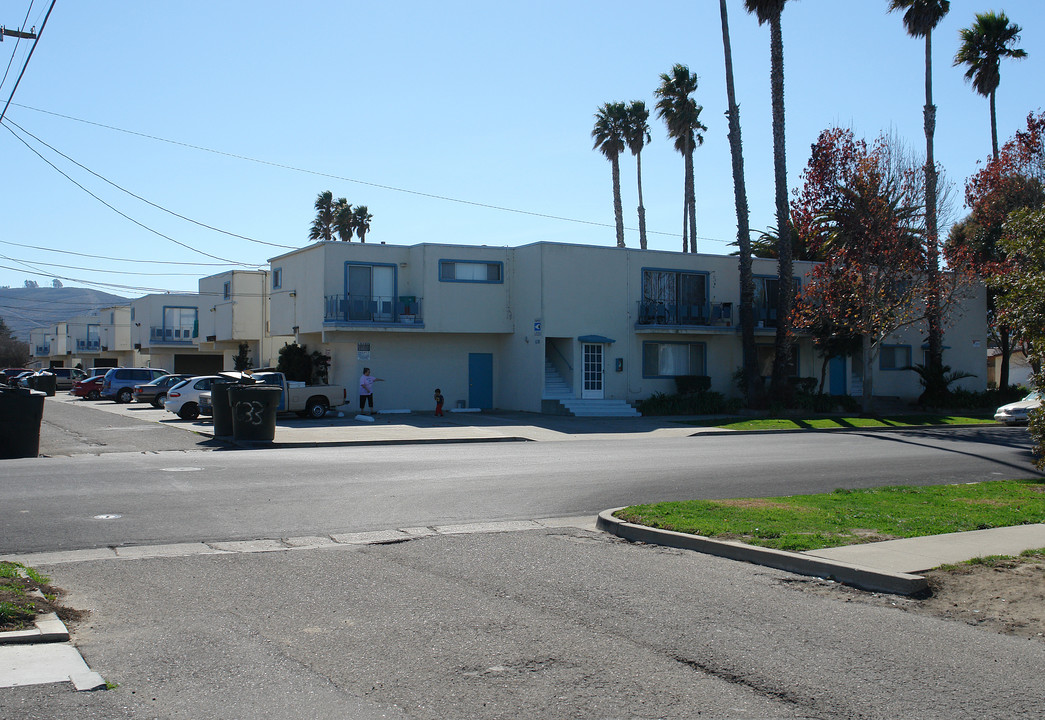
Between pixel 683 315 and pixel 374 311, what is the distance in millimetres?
11779

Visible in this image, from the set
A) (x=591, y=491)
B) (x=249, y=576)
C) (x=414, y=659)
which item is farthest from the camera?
(x=591, y=491)

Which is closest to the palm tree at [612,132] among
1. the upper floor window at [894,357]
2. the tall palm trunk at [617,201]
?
the tall palm trunk at [617,201]

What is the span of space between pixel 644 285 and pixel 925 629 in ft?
94.5

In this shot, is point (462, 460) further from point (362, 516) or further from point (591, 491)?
point (362, 516)

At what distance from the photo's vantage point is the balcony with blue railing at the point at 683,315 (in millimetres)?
34375

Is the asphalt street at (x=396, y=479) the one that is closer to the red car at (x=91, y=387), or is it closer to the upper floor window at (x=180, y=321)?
the red car at (x=91, y=387)

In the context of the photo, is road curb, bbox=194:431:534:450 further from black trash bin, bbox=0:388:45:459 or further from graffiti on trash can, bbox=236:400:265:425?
black trash bin, bbox=0:388:45:459

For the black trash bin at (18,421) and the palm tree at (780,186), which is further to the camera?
the palm tree at (780,186)

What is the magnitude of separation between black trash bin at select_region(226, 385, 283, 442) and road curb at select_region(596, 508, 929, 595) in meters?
12.3

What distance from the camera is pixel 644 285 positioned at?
34750 millimetres

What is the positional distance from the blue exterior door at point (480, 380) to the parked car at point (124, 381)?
53.9 ft

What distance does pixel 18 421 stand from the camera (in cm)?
1734

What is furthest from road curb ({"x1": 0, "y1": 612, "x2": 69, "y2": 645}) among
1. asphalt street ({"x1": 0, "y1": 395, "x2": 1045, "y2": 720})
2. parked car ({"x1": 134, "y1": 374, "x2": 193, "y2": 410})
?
parked car ({"x1": 134, "y1": 374, "x2": 193, "y2": 410})

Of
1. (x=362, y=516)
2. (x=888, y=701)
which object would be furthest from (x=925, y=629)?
(x=362, y=516)
